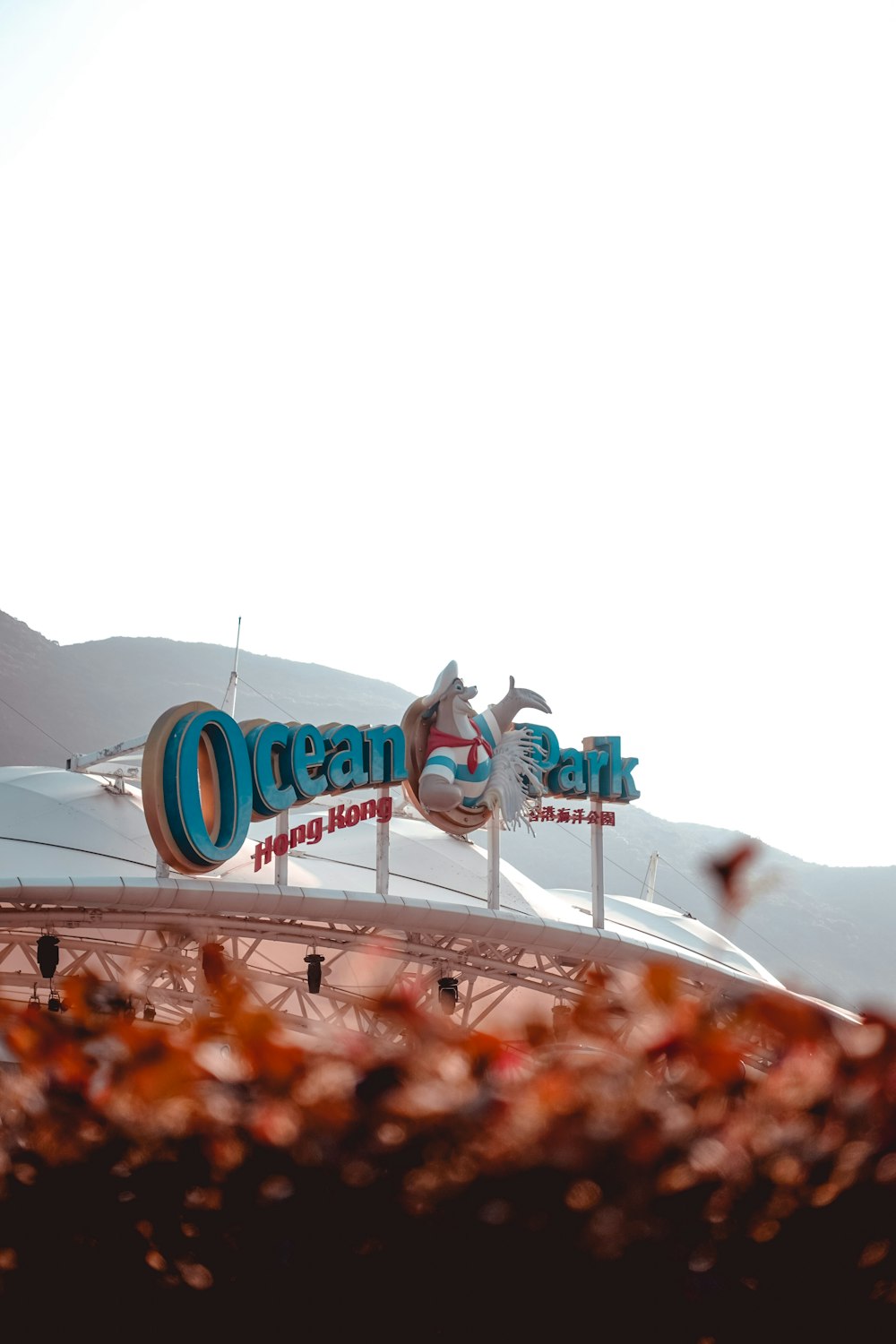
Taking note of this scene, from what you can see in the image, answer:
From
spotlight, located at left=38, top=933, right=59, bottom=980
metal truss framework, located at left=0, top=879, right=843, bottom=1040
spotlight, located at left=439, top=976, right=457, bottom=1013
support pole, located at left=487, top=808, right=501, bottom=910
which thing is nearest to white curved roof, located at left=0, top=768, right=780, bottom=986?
metal truss framework, located at left=0, top=879, right=843, bottom=1040

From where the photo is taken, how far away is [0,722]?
128 metres

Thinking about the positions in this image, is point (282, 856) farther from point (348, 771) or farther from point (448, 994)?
point (448, 994)

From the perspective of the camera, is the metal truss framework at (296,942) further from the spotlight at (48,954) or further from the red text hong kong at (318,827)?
the red text hong kong at (318,827)

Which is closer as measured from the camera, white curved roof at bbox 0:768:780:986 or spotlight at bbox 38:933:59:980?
spotlight at bbox 38:933:59:980

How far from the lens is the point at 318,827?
63.1 ft

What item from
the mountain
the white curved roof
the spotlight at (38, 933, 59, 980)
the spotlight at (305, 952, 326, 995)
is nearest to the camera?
the spotlight at (38, 933, 59, 980)

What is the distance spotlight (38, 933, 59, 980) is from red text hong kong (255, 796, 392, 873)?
2.95m

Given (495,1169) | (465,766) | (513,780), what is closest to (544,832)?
(513,780)

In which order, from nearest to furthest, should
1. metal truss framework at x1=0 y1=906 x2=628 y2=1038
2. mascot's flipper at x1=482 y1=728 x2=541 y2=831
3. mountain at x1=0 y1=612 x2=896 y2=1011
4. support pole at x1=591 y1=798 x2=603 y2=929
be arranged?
metal truss framework at x1=0 y1=906 x2=628 y2=1038 < mascot's flipper at x1=482 y1=728 x2=541 y2=831 < support pole at x1=591 y1=798 x2=603 y2=929 < mountain at x1=0 y1=612 x2=896 y2=1011

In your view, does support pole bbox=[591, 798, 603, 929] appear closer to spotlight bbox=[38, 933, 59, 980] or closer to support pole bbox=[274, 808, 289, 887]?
support pole bbox=[274, 808, 289, 887]

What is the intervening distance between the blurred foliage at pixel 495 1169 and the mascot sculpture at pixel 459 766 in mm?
16845

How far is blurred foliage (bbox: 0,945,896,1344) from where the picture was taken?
348 centimetres

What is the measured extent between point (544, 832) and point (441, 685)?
12316cm

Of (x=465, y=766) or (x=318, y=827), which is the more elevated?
(x=465, y=766)
